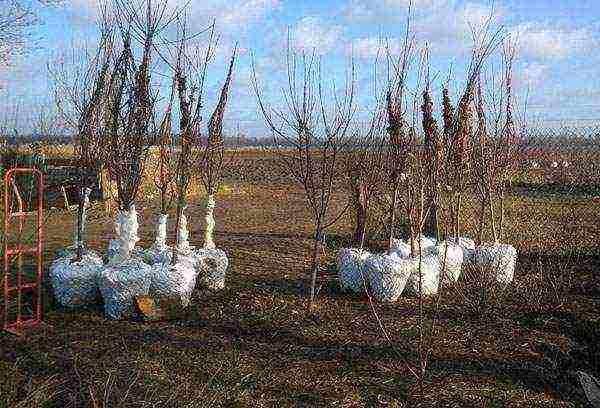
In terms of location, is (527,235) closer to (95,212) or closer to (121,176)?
(121,176)

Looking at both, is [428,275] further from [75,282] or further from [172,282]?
[75,282]

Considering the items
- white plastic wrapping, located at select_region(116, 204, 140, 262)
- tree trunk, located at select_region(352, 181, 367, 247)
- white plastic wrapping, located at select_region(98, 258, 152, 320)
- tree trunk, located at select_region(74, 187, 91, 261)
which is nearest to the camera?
white plastic wrapping, located at select_region(98, 258, 152, 320)

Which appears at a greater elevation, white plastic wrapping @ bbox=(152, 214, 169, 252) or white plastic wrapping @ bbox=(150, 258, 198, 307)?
white plastic wrapping @ bbox=(152, 214, 169, 252)

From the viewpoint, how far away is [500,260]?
6.96m

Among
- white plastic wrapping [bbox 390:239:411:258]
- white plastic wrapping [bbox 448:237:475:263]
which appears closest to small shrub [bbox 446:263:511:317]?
white plastic wrapping [bbox 448:237:475:263]

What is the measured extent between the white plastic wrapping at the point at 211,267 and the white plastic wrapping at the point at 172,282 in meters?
0.57

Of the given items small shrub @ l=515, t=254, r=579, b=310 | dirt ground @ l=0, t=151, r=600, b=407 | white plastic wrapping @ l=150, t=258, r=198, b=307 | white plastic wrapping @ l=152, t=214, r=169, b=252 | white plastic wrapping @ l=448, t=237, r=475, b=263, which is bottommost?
dirt ground @ l=0, t=151, r=600, b=407

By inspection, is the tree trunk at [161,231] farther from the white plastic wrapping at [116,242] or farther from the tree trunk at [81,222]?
the tree trunk at [81,222]

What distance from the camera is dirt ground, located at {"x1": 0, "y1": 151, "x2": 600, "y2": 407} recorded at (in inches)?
158

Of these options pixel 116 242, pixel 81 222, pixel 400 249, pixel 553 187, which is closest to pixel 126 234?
pixel 116 242

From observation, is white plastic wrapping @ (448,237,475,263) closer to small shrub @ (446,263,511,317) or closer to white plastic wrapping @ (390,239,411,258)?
small shrub @ (446,263,511,317)

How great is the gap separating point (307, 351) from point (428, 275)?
2.09 m

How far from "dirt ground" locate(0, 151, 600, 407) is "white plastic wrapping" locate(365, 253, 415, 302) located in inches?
5.4

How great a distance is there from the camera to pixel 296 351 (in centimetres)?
486
